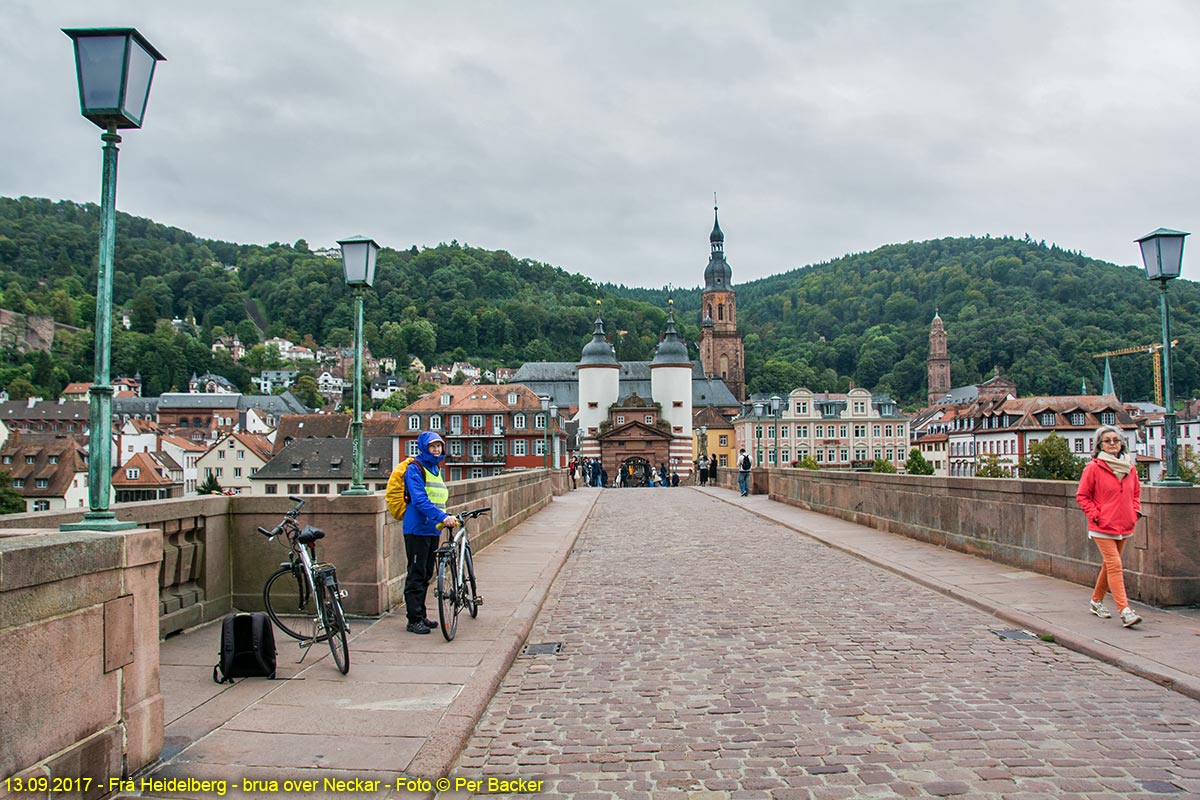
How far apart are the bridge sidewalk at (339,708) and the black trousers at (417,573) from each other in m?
0.21

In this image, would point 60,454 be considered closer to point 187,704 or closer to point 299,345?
point 187,704

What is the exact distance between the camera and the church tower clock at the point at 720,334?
126m

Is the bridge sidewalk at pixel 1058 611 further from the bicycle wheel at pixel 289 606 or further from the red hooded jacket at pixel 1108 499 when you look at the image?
the bicycle wheel at pixel 289 606

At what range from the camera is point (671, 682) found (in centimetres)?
666

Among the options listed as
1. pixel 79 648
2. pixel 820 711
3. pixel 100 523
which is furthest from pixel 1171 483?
pixel 79 648

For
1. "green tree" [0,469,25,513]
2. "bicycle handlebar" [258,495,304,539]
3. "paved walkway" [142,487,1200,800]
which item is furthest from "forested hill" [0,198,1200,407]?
"bicycle handlebar" [258,495,304,539]

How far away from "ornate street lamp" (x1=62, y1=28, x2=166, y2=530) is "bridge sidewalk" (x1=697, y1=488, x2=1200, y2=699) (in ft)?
20.7

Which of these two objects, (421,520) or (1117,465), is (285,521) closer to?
(421,520)

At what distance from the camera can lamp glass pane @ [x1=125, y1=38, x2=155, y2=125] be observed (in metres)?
5.14

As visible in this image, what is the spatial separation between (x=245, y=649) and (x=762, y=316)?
184022 mm

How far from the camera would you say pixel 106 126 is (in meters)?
5.27

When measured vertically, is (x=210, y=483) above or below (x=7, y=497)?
below

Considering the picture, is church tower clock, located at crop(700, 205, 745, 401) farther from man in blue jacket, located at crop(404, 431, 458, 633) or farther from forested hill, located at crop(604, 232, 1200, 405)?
man in blue jacket, located at crop(404, 431, 458, 633)

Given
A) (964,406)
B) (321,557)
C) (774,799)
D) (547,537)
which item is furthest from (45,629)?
(964,406)
